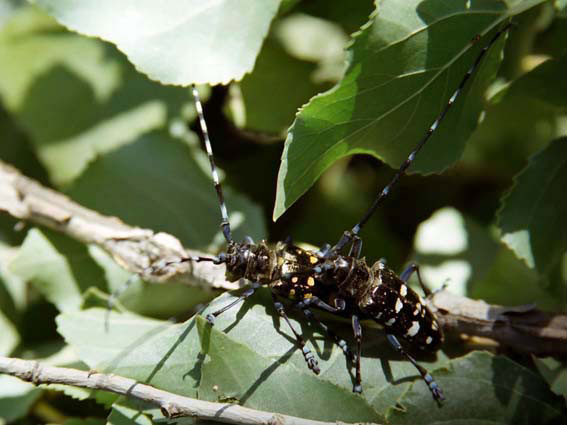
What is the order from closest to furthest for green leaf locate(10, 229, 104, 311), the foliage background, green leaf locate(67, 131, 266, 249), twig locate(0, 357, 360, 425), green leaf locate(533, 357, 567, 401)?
twig locate(0, 357, 360, 425), the foliage background, green leaf locate(533, 357, 567, 401), green leaf locate(10, 229, 104, 311), green leaf locate(67, 131, 266, 249)

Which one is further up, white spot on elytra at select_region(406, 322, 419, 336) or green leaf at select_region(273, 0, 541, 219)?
green leaf at select_region(273, 0, 541, 219)

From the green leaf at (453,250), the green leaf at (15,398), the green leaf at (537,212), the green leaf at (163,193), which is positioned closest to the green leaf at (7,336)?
the green leaf at (15,398)

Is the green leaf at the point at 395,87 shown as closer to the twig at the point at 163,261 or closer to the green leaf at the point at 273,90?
the twig at the point at 163,261

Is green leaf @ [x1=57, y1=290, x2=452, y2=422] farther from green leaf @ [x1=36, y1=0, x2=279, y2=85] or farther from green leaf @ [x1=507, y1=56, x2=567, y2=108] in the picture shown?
green leaf @ [x1=507, y1=56, x2=567, y2=108]

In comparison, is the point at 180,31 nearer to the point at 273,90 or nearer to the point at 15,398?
the point at 273,90

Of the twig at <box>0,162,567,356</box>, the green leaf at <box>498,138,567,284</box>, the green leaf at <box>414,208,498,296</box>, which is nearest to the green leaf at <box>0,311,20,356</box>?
the twig at <box>0,162,567,356</box>

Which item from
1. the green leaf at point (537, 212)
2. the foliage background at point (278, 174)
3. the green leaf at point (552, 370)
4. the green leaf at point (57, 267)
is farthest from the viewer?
the green leaf at point (57, 267)
